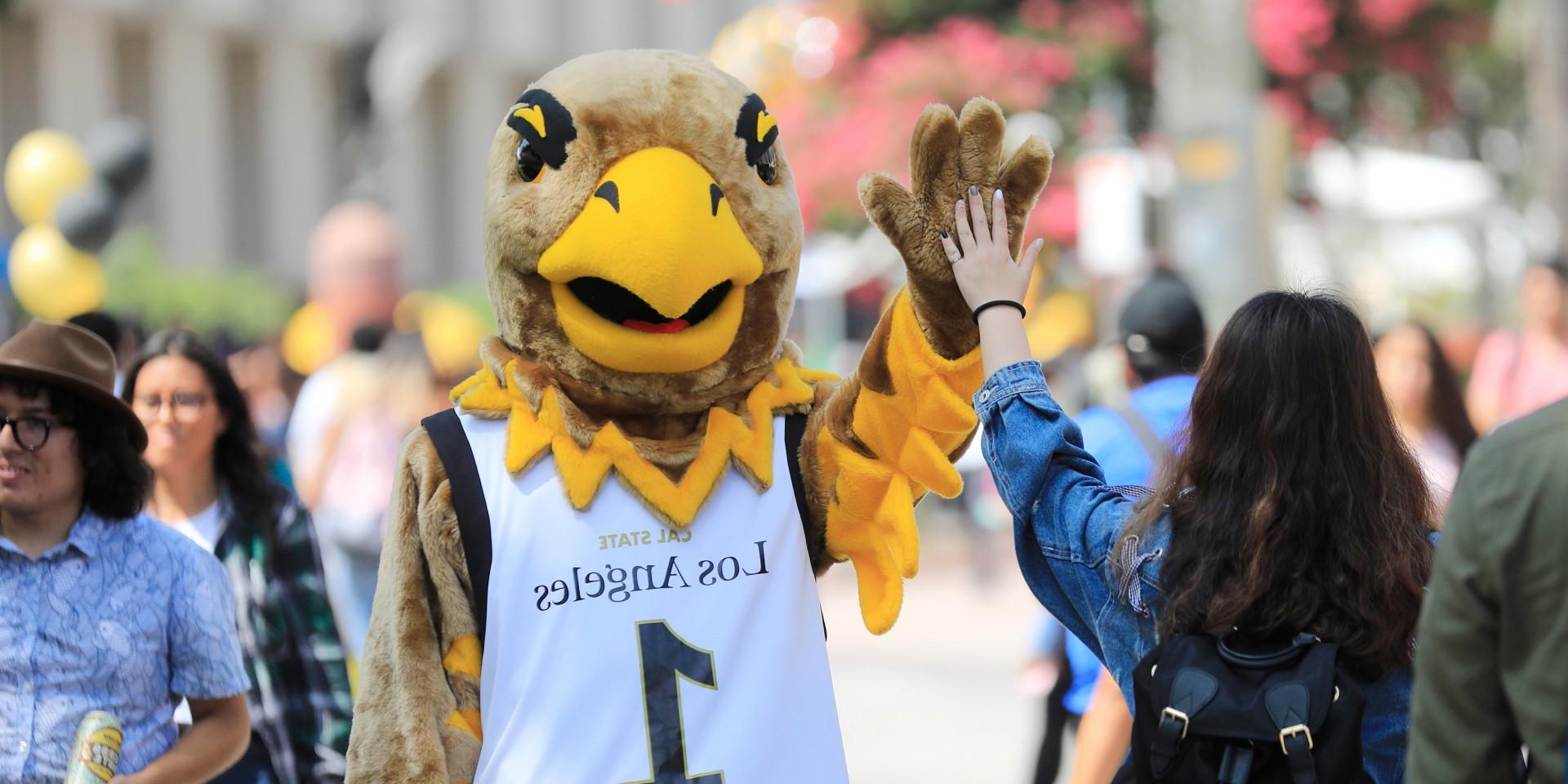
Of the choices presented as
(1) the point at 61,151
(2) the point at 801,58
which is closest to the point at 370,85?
(2) the point at 801,58

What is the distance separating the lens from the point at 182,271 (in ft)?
66.7

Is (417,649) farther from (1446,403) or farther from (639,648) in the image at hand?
(1446,403)

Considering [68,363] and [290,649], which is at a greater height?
[68,363]

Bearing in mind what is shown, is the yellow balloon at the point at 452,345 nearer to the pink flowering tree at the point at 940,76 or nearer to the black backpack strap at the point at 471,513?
the black backpack strap at the point at 471,513

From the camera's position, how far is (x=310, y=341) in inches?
498

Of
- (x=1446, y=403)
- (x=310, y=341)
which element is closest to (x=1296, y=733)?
(x=1446, y=403)

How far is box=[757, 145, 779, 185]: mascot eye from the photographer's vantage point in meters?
3.33

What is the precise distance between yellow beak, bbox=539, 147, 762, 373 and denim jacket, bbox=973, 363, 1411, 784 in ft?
1.83

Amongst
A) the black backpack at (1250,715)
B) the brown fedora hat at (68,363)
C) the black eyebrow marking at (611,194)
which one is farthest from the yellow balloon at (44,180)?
the black backpack at (1250,715)

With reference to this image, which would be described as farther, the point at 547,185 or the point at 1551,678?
the point at 547,185

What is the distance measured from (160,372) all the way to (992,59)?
1088 cm

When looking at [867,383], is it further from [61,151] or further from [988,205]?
[61,151]

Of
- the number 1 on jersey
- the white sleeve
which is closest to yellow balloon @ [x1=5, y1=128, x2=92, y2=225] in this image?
the white sleeve

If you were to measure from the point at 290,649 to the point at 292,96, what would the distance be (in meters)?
22.6
